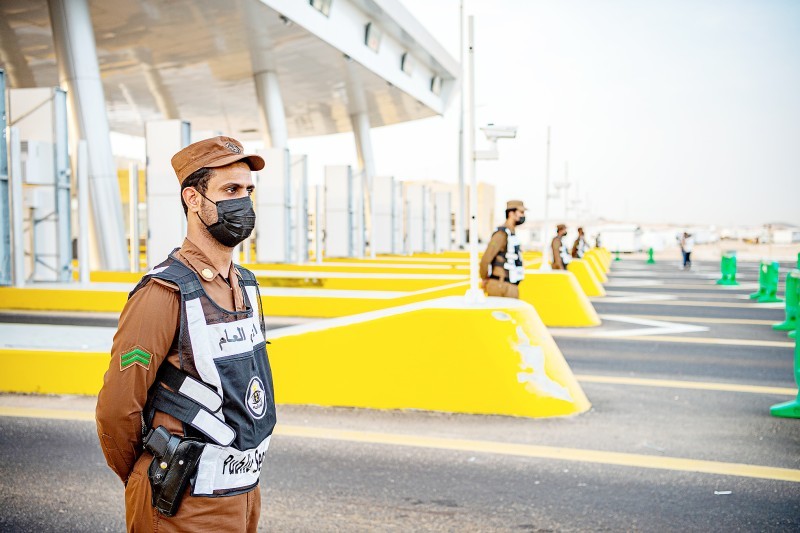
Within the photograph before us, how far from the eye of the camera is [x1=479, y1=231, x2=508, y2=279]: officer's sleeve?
9406mm

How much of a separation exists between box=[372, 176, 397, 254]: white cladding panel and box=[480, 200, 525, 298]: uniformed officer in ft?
73.8

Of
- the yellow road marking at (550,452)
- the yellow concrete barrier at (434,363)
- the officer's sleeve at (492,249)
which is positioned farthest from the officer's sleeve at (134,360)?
the officer's sleeve at (492,249)

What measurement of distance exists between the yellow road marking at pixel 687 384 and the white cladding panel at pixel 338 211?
1910 cm

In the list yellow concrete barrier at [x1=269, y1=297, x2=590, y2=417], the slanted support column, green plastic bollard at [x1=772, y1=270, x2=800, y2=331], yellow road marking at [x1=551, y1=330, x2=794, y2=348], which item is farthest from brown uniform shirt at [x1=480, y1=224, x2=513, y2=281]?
the slanted support column

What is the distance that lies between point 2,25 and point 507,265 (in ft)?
57.7

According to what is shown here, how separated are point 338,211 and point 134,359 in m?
25.4

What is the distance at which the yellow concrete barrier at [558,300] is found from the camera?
1428 cm

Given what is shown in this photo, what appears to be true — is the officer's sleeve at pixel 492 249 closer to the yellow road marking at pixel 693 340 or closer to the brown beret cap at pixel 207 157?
the yellow road marking at pixel 693 340

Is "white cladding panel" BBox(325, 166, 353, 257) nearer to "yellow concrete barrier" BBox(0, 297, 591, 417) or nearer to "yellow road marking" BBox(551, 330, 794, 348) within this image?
"yellow road marking" BBox(551, 330, 794, 348)

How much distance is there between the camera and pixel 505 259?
9.61 meters

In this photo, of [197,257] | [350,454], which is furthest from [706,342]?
[197,257]

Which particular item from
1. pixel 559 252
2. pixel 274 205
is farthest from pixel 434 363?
pixel 274 205

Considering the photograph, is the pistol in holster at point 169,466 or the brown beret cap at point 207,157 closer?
the pistol in holster at point 169,466

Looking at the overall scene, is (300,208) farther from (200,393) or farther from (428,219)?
(200,393)
